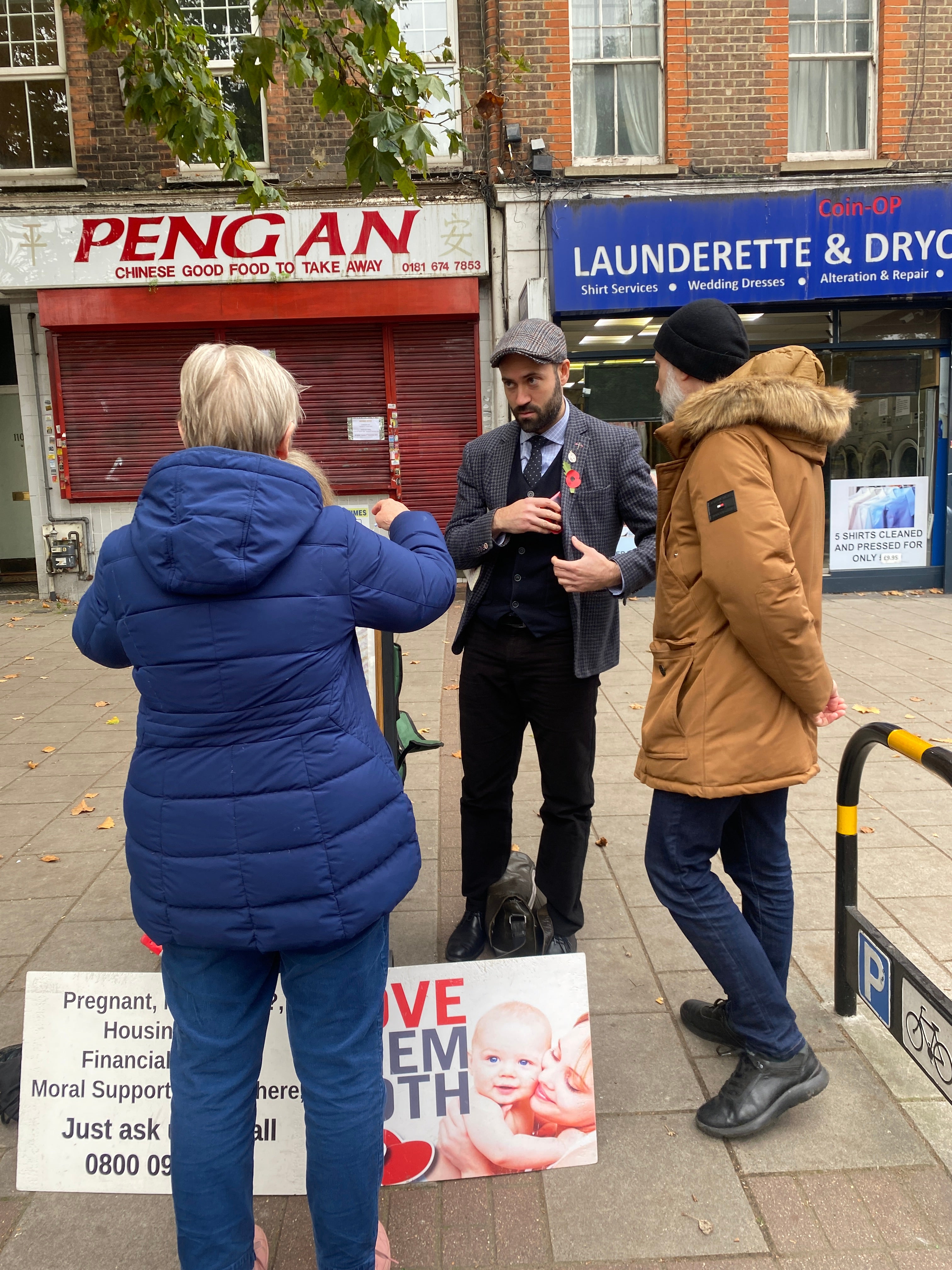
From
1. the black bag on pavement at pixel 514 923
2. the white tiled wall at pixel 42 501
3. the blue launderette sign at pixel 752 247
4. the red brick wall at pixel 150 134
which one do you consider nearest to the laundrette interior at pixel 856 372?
the blue launderette sign at pixel 752 247

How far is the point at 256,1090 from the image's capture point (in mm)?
1867

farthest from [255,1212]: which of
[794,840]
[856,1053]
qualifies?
[794,840]

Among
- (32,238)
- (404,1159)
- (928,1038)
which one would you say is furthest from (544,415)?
(32,238)

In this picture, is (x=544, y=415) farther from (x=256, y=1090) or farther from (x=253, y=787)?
(x=256, y=1090)

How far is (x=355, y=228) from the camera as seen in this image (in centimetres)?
1018

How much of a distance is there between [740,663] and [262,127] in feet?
34.3

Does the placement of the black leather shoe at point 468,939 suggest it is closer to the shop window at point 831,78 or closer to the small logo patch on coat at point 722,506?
the small logo patch on coat at point 722,506

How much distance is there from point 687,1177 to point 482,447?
7.40 feet

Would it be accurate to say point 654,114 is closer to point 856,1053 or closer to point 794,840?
point 794,840

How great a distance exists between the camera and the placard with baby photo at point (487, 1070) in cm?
235

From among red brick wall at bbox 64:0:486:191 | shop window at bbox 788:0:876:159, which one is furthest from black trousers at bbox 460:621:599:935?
shop window at bbox 788:0:876:159

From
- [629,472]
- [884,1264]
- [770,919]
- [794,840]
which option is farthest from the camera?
[794,840]

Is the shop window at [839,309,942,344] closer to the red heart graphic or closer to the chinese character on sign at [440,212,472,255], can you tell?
the chinese character on sign at [440,212,472,255]

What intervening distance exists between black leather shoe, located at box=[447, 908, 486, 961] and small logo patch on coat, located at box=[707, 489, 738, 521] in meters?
1.86
